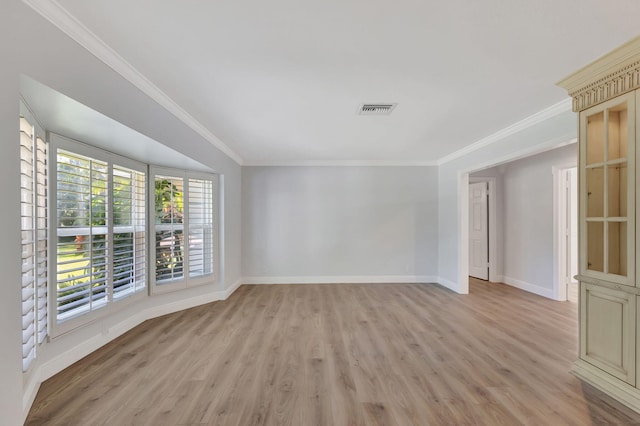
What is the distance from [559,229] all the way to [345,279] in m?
3.91

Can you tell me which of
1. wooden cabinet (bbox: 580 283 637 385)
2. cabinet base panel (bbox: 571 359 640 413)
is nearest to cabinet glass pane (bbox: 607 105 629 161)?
wooden cabinet (bbox: 580 283 637 385)

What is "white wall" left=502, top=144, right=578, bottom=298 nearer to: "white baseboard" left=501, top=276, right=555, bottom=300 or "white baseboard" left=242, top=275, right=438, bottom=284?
"white baseboard" left=501, top=276, right=555, bottom=300

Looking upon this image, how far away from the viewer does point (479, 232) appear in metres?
6.21

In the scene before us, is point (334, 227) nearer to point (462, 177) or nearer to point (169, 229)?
point (462, 177)

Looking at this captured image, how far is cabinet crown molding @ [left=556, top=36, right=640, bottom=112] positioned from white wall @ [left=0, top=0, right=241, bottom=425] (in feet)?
12.3

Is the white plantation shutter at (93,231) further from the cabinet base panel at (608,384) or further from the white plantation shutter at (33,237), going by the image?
the cabinet base panel at (608,384)

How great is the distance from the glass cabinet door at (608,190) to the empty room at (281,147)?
0.02 m

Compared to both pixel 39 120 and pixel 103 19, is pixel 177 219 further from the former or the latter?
pixel 103 19

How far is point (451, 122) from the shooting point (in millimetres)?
3535

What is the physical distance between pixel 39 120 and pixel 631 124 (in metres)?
4.58

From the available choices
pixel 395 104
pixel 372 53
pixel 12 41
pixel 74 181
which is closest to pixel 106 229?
pixel 74 181

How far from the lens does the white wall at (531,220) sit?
16.0ft

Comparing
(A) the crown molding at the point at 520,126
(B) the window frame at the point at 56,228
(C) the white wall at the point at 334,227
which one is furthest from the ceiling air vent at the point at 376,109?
(B) the window frame at the point at 56,228

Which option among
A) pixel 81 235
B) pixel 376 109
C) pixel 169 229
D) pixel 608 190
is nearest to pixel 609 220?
pixel 608 190
